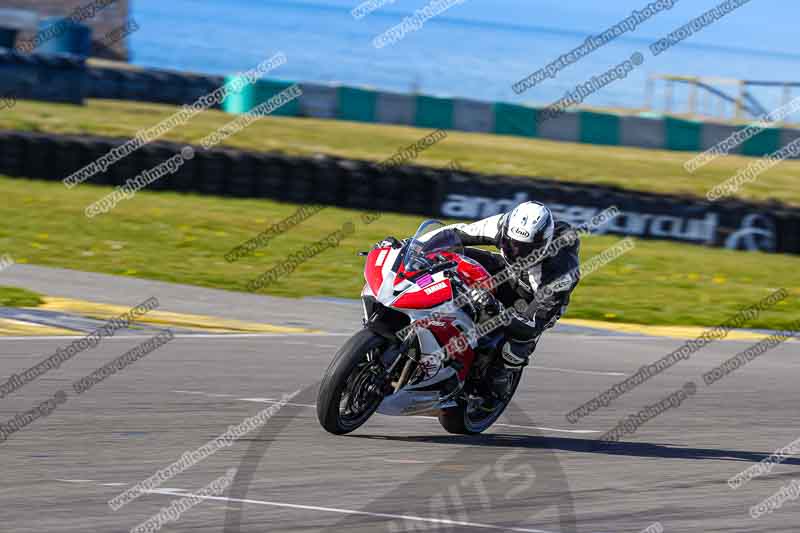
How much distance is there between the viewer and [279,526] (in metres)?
5.95

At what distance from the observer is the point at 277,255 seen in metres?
17.7

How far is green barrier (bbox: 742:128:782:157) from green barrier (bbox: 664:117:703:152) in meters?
1.29

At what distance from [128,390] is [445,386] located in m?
2.45

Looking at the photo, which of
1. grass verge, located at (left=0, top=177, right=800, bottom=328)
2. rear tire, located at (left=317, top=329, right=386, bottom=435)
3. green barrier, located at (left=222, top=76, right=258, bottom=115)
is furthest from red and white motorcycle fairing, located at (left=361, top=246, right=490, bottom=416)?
green barrier, located at (left=222, top=76, right=258, bottom=115)

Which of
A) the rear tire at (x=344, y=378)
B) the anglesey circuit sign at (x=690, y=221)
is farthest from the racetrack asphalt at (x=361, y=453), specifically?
the anglesey circuit sign at (x=690, y=221)

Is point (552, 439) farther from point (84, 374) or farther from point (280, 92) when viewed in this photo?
point (280, 92)

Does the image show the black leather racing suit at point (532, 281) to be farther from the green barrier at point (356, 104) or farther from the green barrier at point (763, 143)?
the green barrier at point (356, 104)

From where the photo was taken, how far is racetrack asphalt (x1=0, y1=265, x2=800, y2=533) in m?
6.28

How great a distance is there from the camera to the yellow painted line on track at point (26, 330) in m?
11.4

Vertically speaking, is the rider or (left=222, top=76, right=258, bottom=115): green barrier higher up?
the rider

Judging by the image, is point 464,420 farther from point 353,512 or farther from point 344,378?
point 353,512

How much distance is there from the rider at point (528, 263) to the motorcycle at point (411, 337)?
191 mm

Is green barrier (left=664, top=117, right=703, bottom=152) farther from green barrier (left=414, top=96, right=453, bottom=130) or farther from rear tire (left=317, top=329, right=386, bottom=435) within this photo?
rear tire (left=317, top=329, right=386, bottom=435)

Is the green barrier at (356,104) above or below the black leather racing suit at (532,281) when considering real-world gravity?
below
